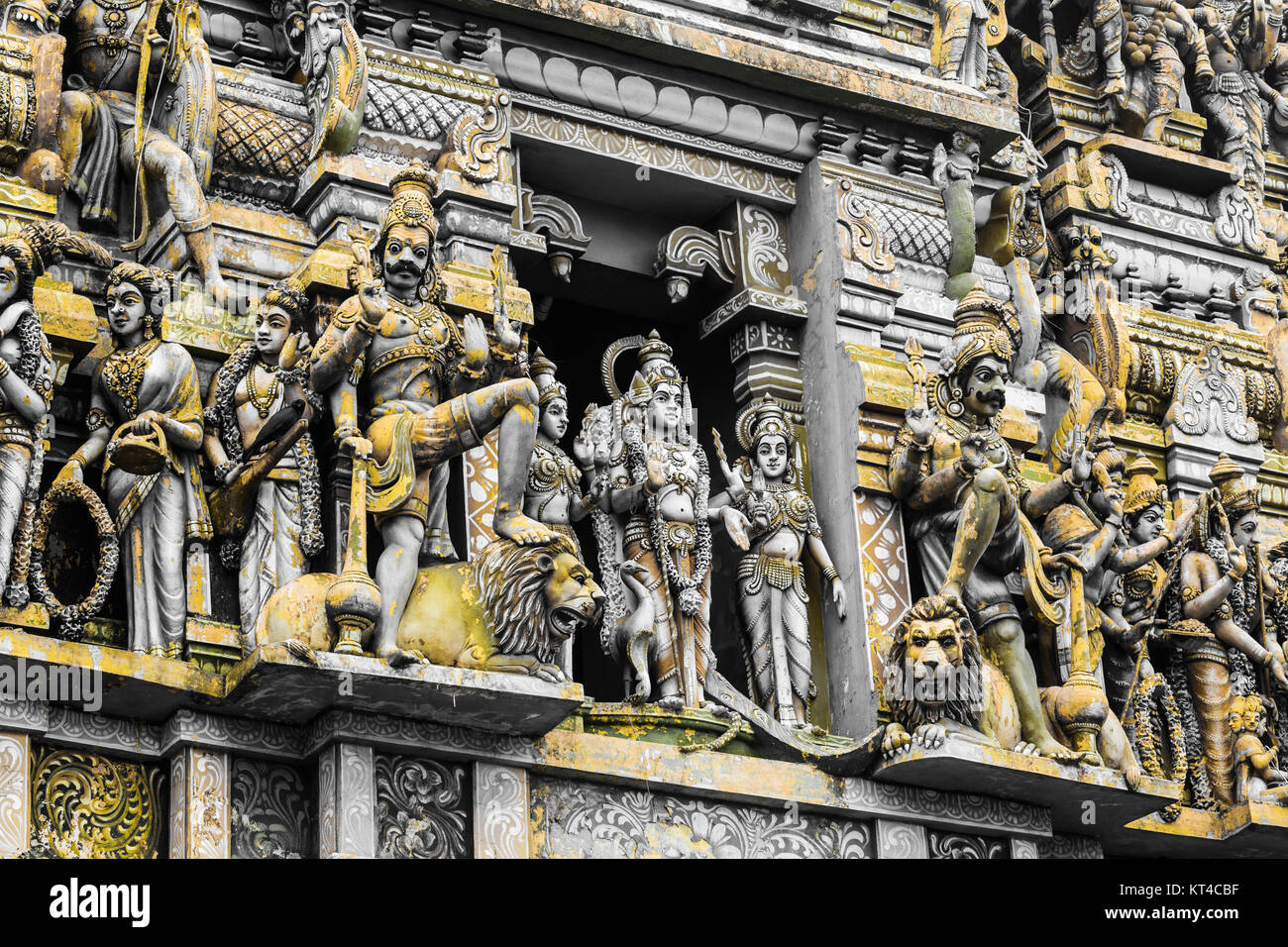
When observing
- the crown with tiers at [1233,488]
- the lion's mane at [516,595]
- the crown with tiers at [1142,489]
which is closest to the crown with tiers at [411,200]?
the lion's mane at [516,595]

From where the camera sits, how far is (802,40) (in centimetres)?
1834

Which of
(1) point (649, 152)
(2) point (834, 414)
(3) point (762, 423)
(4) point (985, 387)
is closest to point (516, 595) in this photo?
(3) point (762, 423)

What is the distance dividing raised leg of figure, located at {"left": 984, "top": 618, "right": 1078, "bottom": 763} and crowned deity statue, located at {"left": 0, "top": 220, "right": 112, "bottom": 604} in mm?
5783

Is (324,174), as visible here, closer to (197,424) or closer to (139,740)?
(197,424)

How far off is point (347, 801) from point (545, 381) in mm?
3063

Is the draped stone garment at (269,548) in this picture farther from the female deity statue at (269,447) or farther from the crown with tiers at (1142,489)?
the crown with tiers at (1142,489)

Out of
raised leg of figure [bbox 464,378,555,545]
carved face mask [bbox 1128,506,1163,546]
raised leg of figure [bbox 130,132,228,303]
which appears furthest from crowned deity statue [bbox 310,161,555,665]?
carved face mask [bbox 1128,506,1163,546]

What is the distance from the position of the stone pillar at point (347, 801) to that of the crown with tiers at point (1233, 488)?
6.69 meters

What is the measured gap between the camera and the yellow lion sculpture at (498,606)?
14.7m

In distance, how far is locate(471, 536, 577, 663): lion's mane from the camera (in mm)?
14805

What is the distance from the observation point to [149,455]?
48.2 ft

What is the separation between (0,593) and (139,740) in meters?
1.08

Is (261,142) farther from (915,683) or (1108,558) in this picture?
(1108,558)
